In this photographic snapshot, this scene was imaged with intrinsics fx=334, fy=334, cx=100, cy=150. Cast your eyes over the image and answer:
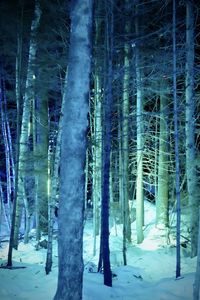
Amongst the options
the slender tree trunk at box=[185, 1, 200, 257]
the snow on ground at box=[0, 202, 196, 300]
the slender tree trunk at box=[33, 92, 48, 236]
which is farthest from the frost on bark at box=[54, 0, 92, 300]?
the slender tree trunk at box=[33, 92, 48, 236]

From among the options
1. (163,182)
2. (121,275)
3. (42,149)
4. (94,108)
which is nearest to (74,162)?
(121,275)

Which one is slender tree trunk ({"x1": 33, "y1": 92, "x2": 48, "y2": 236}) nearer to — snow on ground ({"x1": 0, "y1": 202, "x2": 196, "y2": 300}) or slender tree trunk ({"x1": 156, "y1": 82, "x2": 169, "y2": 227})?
snow on ground ({"x1": 0, "y1": 202, "x2": 196, "y2": 300})

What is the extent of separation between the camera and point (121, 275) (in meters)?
9.21

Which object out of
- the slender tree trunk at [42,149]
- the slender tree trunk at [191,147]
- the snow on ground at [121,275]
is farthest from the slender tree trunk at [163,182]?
the slender tree trunk at [42,149]

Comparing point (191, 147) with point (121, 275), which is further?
point (191, 147)

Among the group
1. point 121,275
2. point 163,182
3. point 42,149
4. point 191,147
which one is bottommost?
point 121,275

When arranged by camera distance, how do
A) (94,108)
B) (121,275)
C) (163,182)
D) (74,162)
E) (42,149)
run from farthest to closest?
1. (42,149)
2. (163,182)
3. (94,108)
4. (121,275)
5. (74,162)

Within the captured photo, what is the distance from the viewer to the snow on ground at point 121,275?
724cm

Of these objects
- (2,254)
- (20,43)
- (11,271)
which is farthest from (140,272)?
(20,43)

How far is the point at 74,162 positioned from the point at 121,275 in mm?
5113

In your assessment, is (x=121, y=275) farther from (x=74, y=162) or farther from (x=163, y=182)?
(x=163, y=182)

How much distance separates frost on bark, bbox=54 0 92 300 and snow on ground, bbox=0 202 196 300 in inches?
77.7

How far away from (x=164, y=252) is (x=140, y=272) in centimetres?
277

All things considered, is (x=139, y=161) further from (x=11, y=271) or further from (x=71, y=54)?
(x=71, y=54)
